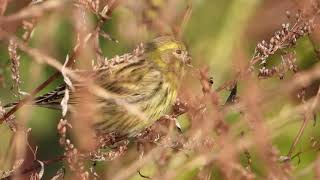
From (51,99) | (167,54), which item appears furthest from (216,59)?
(51,99)

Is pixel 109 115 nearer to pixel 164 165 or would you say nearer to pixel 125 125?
pixel 125 125

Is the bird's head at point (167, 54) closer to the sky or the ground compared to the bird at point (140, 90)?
closer to the sky

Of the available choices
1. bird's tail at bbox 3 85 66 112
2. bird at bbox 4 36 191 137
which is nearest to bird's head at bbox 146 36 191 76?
bird at bbox 4 36 191 137

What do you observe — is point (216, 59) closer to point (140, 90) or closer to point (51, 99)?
point (140, 90)

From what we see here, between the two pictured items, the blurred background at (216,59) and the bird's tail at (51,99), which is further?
the bird's tail at (51,99)

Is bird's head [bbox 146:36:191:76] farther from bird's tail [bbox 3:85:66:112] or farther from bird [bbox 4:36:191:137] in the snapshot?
bird's tail [bbox 3:85:66:112]

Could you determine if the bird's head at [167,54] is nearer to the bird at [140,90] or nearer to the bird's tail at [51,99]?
the bird at [140,90]

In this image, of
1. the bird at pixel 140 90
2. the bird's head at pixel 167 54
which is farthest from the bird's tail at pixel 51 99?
the bird's head at pixel 167 54
